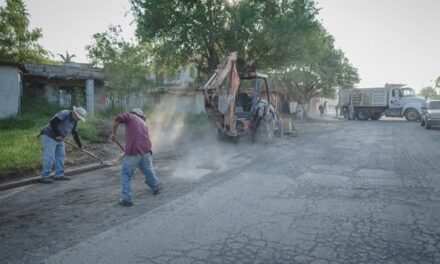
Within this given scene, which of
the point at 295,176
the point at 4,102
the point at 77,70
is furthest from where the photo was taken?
the point at 77,70

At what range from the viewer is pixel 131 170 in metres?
5.52

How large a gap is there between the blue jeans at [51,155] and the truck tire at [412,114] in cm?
3186

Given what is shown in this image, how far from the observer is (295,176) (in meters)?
7.24

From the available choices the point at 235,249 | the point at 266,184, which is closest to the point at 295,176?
the point at 266,184

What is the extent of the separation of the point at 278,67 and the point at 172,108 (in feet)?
41.2

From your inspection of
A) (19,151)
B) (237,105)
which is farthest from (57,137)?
(237,105)

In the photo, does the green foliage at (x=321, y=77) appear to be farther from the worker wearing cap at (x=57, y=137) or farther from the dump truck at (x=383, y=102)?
the worker wearing cap at (x=57, y=137)

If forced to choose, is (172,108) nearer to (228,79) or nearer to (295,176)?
(228,79)

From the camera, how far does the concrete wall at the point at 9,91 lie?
17547 mm

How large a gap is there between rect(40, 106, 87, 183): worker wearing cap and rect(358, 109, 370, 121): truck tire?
110 ft

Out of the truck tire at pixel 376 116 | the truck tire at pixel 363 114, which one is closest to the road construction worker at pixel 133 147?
the truck tire at pixel 363 114

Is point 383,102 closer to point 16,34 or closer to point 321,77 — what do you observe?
point 321,77

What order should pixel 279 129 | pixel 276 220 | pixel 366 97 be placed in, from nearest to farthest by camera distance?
1. pixel 276 220
2. pixel 279 129
3. pixel 366 97

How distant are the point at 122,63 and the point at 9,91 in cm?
710
